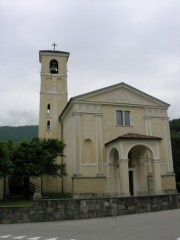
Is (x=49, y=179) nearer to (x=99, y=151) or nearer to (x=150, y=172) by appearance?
(x=99, y=151)

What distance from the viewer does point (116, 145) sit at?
1030 inches

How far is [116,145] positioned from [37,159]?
7.18 m

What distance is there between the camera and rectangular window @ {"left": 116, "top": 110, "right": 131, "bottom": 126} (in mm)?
29641

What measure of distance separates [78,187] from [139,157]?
22.2 ft

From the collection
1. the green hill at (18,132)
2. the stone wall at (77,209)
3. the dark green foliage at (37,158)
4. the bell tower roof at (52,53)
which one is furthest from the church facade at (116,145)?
the green hill at (18,132)

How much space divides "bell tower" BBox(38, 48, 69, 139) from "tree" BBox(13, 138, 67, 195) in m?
7.87

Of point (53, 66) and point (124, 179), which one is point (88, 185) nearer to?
point (124, 179)

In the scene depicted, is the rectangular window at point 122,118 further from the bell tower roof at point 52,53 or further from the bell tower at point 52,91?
the bell tower roof at point 52,53

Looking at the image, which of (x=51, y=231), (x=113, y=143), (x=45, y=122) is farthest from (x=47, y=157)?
(x=51, y=231)

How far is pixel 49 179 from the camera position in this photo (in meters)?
32.1

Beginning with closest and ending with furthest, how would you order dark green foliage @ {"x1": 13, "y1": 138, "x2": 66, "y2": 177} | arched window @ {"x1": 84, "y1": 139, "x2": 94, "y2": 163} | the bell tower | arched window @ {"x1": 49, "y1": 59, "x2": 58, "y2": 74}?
dark green foliage @ {"x1": 13, "y1": 138, "x2": 66, "y2": 177}
arched window @ {"x1": 84, "y1": 139, "x2": 94, "y2": 163}
the bell tower
arched window @ {"x1": 49, "y1": 59, "x2": 58, "y2": 74}

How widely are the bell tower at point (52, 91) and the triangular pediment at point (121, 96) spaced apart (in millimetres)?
7896

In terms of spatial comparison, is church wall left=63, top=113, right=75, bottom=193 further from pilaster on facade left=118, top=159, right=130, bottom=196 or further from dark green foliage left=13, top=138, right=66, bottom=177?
pilaster on facade left=118, top=159, right=130, bottom=196

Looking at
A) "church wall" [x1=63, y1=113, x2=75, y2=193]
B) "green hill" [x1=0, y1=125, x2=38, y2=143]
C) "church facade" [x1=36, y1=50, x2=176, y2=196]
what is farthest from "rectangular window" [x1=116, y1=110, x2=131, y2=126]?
"green hill" [x1=0, y1=125, x2=38, y2=143]
